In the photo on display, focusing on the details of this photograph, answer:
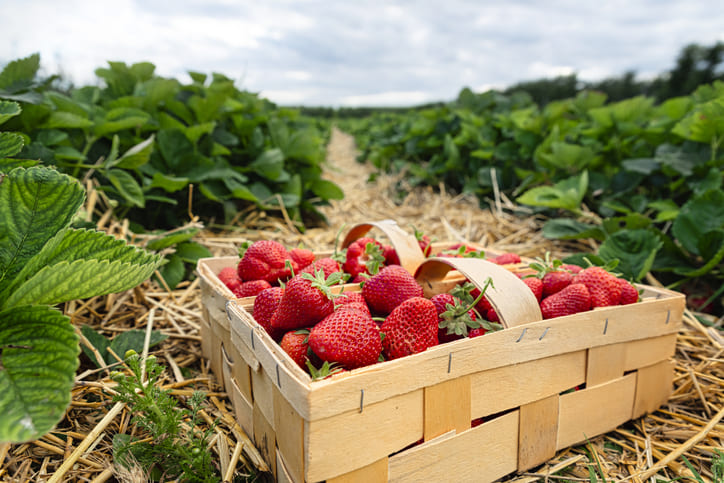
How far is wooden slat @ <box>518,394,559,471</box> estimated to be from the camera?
114 centimetres

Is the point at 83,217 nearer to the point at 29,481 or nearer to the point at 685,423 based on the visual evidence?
the point at 29,481

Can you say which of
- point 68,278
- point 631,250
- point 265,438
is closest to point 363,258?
point 265,438

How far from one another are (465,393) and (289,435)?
39 cm

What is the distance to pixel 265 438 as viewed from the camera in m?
1.07

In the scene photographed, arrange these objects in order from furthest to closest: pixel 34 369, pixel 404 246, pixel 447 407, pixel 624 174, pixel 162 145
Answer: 1. pixel 624 174
2. pixel 162 145
3. pixel 404 246
4. pixel 447 407
5. pixel 34 369

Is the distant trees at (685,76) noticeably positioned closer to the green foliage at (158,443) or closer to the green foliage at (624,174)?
the green foliage at (624,174)

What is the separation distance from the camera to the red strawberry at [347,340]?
3.04 ft

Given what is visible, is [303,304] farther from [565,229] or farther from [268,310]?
[565,229]

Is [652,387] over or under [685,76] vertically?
under

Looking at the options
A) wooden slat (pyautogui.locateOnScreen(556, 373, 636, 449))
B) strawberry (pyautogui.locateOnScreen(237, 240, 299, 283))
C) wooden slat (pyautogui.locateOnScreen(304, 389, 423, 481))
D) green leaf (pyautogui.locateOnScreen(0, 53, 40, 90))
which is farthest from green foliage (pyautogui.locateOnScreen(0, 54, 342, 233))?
wooden slat (pyautogui.locateOnScreen(556, 373, 636, 449))

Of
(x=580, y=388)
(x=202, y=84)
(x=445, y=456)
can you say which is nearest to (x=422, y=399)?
(x=445, y=456)

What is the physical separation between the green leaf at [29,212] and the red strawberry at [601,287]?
4.20ft

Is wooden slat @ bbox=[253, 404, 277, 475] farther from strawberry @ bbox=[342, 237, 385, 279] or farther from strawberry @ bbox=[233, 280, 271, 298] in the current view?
strawberry @ bbox=[342, 237, 385, 279]

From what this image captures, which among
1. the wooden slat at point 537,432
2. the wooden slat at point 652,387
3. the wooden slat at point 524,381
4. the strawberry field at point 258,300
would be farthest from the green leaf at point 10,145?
the wooden slat at point 652,387
